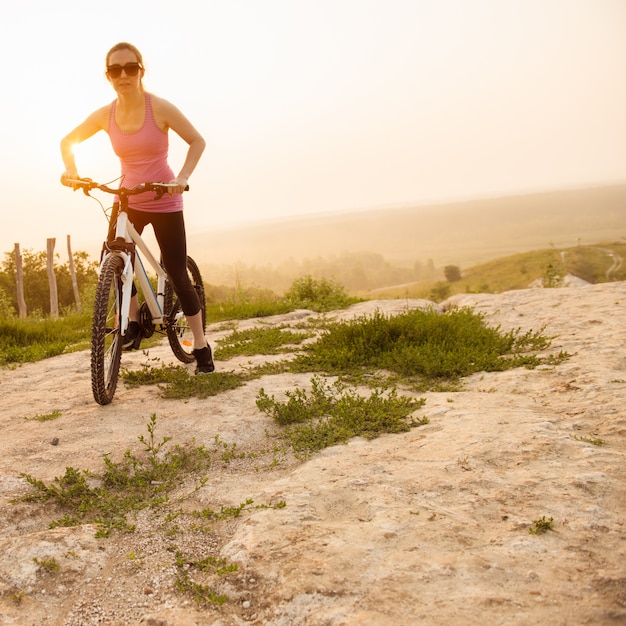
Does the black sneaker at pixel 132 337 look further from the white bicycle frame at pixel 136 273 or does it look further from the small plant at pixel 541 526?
the small plant at pixel 541 526

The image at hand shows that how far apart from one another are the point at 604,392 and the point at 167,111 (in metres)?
4.28

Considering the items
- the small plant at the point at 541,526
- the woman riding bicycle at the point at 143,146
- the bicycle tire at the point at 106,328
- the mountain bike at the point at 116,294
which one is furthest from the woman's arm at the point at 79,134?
the small plant at the point at 541,526

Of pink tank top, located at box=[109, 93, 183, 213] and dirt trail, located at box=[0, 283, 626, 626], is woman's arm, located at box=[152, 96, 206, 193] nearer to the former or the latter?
pink tank top, located at box=[109, 93, 183, 213]

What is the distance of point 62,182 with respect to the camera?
4766 millimetres

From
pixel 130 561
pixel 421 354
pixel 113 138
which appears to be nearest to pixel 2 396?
pixel 113 138

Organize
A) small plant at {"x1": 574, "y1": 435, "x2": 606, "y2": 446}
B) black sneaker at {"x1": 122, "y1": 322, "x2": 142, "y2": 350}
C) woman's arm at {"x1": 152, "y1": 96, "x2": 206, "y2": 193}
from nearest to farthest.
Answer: small plant at {"x1": 574, "y1": 435, "x2": 606, "y2": 446}
woman's arm at {"x1": 152, "y1": 96, "x2": 206, "y2": 193}
black sneaker at {"x1": 122, "y1": 322, "x2": 142, "y2": 350}

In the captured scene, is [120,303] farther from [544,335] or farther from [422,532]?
[544,335]

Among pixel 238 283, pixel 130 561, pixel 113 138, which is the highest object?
pixel 113 138

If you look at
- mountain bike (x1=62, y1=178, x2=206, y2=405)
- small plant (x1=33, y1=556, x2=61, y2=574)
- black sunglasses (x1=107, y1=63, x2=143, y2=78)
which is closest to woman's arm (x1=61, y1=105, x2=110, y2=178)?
mountain bike (x1=62, y1=178, x2=206, y2=405)

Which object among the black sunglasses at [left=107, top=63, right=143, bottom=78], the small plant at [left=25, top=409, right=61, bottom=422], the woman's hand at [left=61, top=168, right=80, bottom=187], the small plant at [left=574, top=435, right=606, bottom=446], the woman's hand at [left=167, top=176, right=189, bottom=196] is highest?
the black sunglasses at [left=107, top=63, right=143, bottom=78]

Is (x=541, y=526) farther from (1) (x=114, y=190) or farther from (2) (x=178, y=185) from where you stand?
(1) (x=114, y=190)

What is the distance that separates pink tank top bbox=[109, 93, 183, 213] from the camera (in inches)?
184

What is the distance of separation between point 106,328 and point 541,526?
146 inches

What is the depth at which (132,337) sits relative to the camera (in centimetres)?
512
